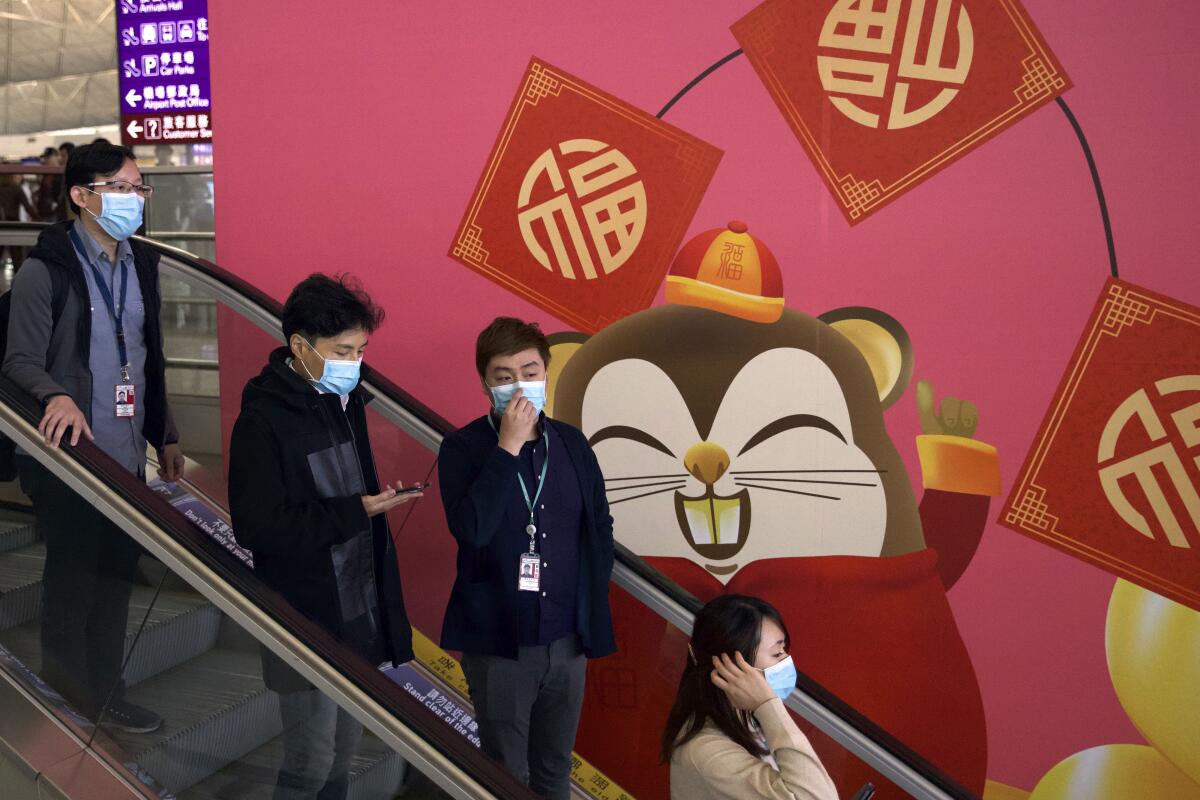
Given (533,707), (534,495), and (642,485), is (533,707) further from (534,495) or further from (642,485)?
(642,485)

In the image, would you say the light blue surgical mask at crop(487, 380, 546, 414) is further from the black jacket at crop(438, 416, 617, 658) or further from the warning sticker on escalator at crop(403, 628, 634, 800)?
the warning sticker on escalator at crop(403, 628, 634, 800)

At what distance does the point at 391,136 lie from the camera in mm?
3896

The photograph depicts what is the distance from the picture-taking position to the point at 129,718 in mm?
2453

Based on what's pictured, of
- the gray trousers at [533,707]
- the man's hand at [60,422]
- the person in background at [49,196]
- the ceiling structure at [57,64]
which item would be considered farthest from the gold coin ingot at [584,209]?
the ceiling structure at [57,64]

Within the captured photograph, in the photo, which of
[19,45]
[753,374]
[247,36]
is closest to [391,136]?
[247,36]

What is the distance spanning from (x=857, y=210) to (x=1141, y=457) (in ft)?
3.77

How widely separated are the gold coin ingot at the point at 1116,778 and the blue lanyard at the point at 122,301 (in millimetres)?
3101

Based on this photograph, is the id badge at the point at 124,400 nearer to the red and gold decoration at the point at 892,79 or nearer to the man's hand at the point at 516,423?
the man's hand at the point at 516,423

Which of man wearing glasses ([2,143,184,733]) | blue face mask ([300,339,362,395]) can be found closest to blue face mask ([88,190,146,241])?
man wearing glasses ([2,143,184,733])

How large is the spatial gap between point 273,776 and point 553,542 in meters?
0.85

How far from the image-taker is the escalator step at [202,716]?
2262 mm

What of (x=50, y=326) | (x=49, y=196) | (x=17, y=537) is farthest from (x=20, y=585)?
(x=49, y=196)

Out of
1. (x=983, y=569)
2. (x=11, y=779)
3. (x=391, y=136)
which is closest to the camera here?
(x=11, y=779)

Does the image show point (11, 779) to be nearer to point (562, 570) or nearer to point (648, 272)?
point (562, 570)
